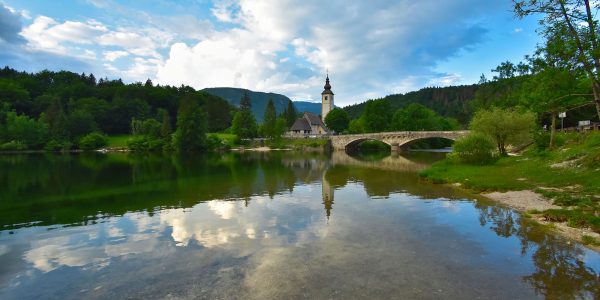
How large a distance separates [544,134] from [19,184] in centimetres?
5419

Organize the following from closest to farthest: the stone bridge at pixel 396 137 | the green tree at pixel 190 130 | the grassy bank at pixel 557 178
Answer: the grassy bank at pixel 557 178
the stone bridge at pixel 396 137
the green tree at pixel 190 130

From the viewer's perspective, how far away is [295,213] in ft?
59.9

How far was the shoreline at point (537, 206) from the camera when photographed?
40.9ft

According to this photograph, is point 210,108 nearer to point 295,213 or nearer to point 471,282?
point 295,213

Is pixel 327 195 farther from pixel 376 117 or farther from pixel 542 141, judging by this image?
pixel 376 117

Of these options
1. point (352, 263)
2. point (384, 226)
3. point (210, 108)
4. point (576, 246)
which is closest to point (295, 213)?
point (384, 226)

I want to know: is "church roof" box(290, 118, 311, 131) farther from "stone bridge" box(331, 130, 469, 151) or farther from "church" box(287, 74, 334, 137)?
"stone bridge" box(331, 130, 469, 151)

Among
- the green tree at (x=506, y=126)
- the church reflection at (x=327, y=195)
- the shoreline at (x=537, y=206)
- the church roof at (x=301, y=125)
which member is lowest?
the church reflection at (x=327, y=195)

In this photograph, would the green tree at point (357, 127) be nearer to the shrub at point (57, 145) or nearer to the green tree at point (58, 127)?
the shrub at point (57, 145)

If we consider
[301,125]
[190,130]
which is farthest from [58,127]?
[301,125]

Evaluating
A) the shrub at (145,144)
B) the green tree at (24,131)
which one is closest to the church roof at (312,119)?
the shrub at (145,144)

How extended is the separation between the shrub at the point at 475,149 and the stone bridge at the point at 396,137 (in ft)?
102

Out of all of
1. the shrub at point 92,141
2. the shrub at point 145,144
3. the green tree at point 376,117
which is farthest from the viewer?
the green tree at point 376,117

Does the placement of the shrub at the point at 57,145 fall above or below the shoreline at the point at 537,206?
above
